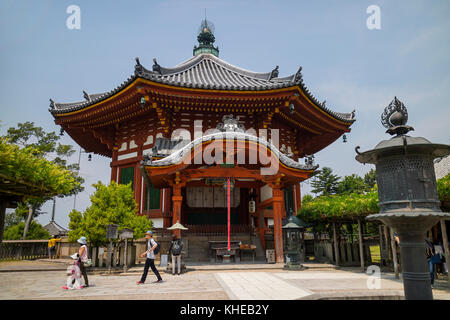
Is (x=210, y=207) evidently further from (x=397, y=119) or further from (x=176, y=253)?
(x=397, y=119)

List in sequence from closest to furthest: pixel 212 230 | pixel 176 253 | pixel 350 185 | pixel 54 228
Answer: pixel 176 253 → pixel 212 230 → pixel 54 228 → pixel 350 185

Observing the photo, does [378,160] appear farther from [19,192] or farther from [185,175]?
[19,192]

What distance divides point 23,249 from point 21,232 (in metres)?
4.86

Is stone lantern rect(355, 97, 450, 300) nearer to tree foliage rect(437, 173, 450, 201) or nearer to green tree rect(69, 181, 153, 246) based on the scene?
tree foliage rect(437, 173, 450, 201)

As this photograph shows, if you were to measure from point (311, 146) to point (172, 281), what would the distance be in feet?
55.0

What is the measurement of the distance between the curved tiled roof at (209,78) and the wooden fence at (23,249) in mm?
10844

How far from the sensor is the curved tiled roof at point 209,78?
14.6 meters

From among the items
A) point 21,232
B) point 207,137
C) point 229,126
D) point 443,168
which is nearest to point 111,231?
point 207,137

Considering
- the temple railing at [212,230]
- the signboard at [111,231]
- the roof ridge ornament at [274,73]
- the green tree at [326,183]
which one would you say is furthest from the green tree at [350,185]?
the signboard at [111,231]

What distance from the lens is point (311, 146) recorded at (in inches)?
891

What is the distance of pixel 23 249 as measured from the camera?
21391 millimetres

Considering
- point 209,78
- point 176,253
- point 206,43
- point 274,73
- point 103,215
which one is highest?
point 206,43

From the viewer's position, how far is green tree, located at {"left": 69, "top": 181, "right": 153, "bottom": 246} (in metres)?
11.5
